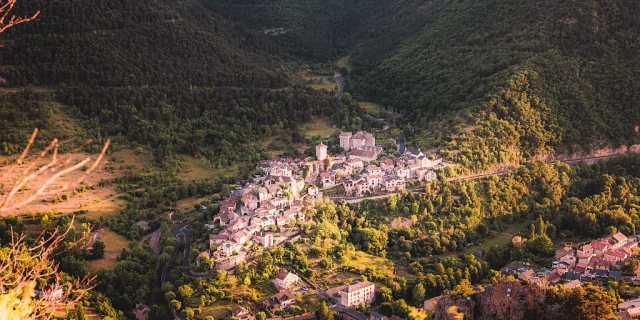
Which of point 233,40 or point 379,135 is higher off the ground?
point 233,40

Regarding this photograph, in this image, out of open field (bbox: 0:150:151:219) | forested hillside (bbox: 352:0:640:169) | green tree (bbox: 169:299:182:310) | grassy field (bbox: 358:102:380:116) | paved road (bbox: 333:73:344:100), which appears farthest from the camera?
paved road (bbox: 333:73:344:100)

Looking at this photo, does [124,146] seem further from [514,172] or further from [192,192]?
[514,172]

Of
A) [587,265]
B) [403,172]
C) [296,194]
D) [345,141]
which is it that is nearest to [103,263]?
[296,194]

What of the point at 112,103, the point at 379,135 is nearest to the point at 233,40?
the point at 112,103

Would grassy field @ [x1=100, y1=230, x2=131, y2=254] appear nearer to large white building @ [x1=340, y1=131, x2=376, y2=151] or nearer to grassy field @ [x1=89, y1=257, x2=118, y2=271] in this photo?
Result: grassy field @ [x1=89, y1=257, x2=118, y2=271]

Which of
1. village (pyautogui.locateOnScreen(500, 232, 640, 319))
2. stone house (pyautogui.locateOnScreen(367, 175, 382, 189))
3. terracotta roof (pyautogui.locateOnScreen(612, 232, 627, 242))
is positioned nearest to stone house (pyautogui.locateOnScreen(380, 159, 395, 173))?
stone house (pyautogui.locateOnScreen(367, 175, 382, 189))

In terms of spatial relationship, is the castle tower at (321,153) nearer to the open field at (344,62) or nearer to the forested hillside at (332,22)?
the forested hillside at (332,22)

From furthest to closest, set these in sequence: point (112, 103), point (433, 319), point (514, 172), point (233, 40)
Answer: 1. point (233, 40)
2. point (112, 103)
3. point (514, 172)
4. point (433, 319)
